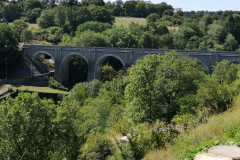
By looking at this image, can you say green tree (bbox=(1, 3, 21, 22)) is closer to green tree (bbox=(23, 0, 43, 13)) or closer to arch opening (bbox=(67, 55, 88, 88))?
green tree (bbox=(23, 0, 43, 13))

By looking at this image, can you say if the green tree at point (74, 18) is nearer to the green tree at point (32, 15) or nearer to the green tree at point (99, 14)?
the green tree at point (99, 14)

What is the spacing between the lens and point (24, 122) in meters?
14.9

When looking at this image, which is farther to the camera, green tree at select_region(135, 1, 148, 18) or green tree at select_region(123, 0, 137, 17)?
green tree at select_region(135, 1, 148, 18)

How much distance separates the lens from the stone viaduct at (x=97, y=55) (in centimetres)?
3791

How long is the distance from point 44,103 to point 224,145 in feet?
36.4

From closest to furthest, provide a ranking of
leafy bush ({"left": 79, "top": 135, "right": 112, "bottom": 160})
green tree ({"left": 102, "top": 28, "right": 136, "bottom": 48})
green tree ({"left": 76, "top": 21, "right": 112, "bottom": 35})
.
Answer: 1. leafy bush ({"left": 79, "top": 135, "right": 112, "bottom": 160})
2. green tree ({"left": 102, "top": 28, "right": 136, "bottom": 48})
3. green tree ({"left": 76, "top": 21, "right": 112, "bottom": 35})

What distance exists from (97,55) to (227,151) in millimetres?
40184

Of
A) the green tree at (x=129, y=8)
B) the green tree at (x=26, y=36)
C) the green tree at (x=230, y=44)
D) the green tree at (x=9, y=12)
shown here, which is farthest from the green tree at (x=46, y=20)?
the green tree at (x=230, y=44)

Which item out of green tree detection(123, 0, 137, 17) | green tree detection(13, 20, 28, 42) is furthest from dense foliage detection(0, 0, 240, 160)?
green tree detection(123, 0, 137, 17)

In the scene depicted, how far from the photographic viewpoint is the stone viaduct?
37906mm

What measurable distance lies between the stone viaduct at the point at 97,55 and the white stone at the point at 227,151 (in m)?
31.6

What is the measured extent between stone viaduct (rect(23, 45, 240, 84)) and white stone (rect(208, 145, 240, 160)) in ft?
104

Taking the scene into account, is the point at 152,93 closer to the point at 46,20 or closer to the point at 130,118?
the point at 130,118

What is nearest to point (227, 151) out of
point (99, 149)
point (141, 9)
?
point (99, 149)
